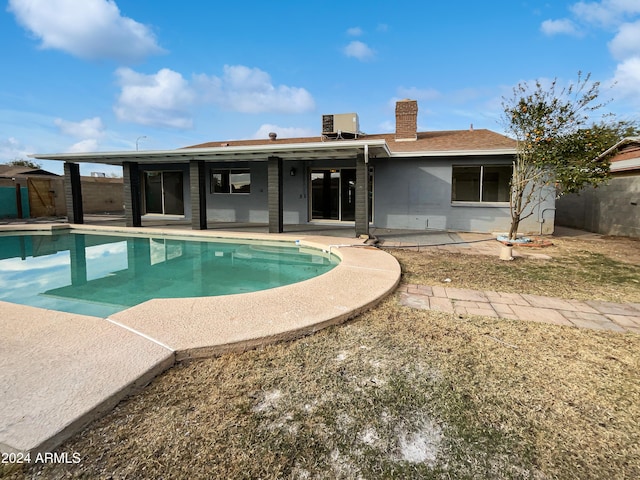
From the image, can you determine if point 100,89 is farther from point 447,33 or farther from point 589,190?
point 589,190

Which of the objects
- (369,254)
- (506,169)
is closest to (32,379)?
(369,254)

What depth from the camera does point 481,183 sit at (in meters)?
11.1

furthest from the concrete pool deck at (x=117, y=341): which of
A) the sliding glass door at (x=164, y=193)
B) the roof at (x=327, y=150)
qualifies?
the sliding glass door at (x=164, y=193)

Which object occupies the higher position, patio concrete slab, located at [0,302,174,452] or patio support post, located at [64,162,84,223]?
patio support post, located at [64,162,84,223]

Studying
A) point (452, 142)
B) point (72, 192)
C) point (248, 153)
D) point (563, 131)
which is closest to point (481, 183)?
point (452, 142)

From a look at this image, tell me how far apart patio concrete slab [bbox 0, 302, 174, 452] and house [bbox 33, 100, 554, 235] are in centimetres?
693

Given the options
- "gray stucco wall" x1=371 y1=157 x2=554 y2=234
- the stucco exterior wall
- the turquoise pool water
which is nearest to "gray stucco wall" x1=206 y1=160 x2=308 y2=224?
the stucco exterior wall

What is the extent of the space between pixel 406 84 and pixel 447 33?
6.33m

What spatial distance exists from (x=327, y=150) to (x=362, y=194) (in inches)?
61.7

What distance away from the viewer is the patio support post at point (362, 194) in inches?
360

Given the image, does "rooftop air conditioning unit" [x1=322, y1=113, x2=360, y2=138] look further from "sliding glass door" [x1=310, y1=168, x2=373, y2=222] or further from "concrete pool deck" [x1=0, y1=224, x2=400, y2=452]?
"concrete pool deck" [x1=0, y1=224, x2=400, y2=452]

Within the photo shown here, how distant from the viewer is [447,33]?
10992mm

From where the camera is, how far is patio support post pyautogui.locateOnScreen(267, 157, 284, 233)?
10.3 metres

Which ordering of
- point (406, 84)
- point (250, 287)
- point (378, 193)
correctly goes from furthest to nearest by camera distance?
point (406, 84) < point (378, 193) < point (250, 287)
